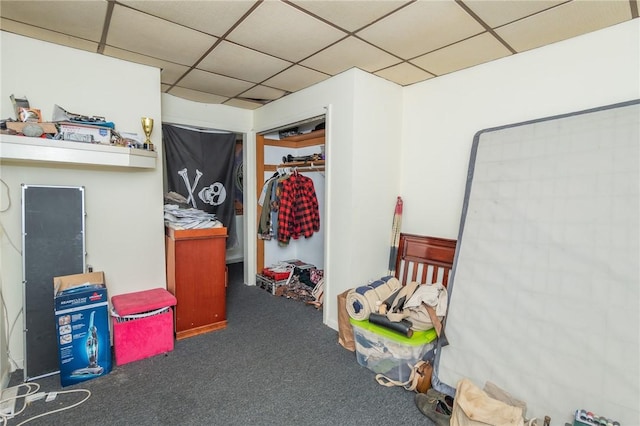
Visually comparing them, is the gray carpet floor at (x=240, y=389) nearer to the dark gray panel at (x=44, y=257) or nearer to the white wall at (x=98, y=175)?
the dark gray panel at (x=44, y=257)

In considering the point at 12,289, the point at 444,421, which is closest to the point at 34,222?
the point at 12,289

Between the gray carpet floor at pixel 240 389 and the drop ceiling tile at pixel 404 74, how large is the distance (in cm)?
240

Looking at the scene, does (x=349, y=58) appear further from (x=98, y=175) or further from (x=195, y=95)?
(x=98, y=175)

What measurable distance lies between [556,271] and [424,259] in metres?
1.11

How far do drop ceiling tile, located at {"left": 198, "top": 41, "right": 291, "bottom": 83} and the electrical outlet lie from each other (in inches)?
103

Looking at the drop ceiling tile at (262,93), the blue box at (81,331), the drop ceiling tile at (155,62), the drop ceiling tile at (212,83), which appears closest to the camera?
the blue box at (81,331)

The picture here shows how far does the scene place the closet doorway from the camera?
385 centimetres

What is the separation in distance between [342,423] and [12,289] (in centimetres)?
243

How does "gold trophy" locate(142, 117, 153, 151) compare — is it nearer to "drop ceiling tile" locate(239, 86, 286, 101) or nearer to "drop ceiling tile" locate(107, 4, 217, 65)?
"drop ceiling tile" locate(107, 4, 217, 65)

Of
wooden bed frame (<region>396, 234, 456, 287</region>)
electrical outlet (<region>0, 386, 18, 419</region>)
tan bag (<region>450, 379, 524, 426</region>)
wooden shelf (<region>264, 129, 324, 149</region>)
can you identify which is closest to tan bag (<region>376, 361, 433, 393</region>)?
tan bag (<region>450, 379, 524, 426</region>)

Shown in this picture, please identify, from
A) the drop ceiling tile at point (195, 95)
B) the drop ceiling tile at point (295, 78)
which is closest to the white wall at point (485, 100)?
the drop ceiling tile at point (295, 78)

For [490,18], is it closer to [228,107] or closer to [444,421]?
[444,421]

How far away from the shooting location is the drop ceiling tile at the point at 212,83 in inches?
111

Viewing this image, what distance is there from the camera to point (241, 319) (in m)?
3.11
